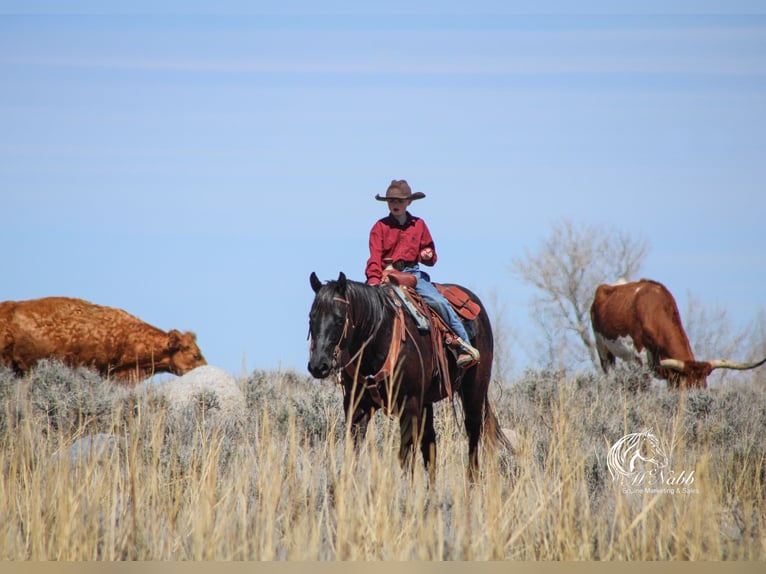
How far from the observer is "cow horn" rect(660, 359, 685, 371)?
15.0 metres

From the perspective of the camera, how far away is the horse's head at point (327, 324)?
646 cm

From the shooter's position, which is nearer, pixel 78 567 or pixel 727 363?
pixel 78 567

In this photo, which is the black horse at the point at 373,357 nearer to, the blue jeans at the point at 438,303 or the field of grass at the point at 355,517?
the blue jeans at the point at 438,303

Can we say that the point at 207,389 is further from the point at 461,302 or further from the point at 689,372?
the point at 689,372

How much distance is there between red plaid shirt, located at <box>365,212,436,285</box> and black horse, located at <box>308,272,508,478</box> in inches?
14.3

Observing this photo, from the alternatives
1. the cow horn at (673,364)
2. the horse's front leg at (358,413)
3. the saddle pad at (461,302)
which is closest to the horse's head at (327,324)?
the horse's front leg at (358,413)

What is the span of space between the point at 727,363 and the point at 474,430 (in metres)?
8.11

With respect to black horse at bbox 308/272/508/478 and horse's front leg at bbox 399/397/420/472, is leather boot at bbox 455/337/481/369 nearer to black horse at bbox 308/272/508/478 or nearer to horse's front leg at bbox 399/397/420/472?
black horse at bbox 308/272/508/478

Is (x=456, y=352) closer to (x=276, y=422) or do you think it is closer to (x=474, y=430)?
(x=474, y=430)

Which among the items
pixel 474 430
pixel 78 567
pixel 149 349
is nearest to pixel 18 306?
pixel 149 349

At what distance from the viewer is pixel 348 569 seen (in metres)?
4.80

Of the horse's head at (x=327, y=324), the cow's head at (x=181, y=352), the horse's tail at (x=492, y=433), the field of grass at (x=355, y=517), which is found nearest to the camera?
the field of grass at (x=355, y=517)

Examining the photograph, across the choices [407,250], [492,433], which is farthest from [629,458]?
[407,250]

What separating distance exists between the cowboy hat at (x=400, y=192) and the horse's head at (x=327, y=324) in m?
1.42
